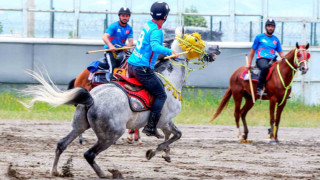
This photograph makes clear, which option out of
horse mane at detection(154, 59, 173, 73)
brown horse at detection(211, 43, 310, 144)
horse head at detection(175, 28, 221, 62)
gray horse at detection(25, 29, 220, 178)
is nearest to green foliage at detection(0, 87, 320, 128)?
brown horse at detection(211, 43, 310, 144)

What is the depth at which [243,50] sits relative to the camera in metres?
25.3

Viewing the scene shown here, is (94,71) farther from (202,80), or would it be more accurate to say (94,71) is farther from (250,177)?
(202,80)

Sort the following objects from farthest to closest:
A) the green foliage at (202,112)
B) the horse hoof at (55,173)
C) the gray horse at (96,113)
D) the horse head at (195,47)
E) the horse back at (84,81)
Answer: the green foliage at (202,112) < the horse back at (84,81) < the horse head at (195,47) < the horse hoof at (55,173) < the gray horse at (96,113)

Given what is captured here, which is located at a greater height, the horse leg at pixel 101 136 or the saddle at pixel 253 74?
the saddle at pixel 253 74

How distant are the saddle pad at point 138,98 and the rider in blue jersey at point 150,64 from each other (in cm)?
8

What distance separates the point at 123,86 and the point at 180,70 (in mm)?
1306

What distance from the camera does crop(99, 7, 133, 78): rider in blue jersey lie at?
13.8m

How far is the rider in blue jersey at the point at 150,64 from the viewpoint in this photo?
10117 mm

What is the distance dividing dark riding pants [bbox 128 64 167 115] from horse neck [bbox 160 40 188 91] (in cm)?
52

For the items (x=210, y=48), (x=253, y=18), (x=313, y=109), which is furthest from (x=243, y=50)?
(x=210, y=48)

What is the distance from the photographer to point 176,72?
1081cm

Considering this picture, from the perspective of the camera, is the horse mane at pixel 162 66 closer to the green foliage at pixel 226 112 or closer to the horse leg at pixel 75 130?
the horse leg at pixel 75 130

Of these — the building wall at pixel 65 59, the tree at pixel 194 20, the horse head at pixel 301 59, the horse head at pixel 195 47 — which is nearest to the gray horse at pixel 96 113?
the horse head at pixel 195 47

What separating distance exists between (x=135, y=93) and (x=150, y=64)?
63 centimetres
